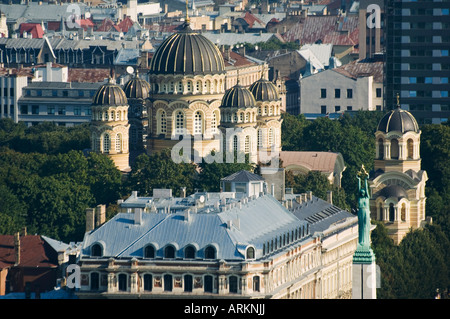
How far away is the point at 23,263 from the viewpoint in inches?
6294

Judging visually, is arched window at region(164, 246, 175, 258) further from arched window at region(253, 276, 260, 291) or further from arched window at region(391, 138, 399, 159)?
arched window at region(391, 138, 399, 159)

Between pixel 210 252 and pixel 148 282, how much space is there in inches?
152

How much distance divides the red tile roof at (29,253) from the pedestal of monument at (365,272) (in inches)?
1817

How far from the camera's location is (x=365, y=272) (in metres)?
115

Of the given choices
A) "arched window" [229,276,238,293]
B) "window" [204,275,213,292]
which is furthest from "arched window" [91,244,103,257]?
"arched window" [229,276,238,293]

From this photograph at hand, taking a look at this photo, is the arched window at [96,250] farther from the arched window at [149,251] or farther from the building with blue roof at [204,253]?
the arched window at [149,251]

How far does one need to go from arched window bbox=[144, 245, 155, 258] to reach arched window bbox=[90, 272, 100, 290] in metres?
2.97

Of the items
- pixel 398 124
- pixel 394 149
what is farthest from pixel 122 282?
pixel 394 149

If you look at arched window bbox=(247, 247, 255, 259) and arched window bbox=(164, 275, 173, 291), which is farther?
arched window bbox=(247, 247, 255, 259)

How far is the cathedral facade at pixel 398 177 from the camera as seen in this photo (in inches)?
7500

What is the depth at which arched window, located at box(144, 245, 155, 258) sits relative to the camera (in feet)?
459

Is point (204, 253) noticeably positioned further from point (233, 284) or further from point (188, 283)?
point (233, 284)

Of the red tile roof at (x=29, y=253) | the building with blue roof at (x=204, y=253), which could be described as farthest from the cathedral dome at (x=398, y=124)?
the red tile roof at (x=29, y=253)
